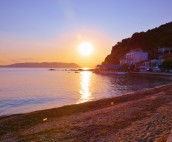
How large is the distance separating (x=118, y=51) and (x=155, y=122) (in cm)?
15579

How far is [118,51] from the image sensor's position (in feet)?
548

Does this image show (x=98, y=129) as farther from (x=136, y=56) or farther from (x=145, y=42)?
(x=145, y=42)

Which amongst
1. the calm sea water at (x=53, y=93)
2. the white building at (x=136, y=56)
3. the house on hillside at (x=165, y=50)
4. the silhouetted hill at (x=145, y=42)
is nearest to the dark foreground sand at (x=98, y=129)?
the calm sea water at (x=53, y=93)

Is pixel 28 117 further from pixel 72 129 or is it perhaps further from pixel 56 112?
pixel 72 129

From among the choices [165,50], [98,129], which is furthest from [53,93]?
[165,50]

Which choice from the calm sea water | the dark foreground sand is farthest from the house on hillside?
the dark foreground sand

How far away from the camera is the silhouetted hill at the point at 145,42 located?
486 ft

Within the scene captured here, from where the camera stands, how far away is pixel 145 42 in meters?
154

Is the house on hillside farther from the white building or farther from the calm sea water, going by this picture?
the calm sea water

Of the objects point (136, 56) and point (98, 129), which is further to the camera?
point (136, 56)

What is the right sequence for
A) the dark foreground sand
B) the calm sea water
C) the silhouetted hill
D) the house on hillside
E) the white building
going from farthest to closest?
the silhouetted hill, the white building, the house on hillside, the calm sea water, the dark foreground sand

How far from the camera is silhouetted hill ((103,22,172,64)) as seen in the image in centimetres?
14825

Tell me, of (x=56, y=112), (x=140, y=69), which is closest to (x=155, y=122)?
(x=56, y=112)

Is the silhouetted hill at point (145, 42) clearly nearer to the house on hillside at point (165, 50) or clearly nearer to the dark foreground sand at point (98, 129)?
the house on hillside at point (165, 50)
